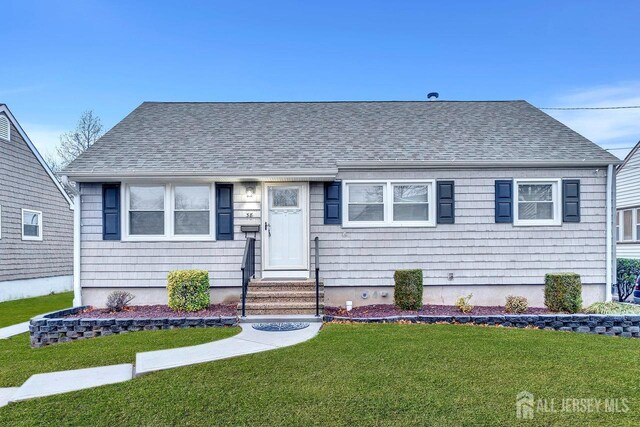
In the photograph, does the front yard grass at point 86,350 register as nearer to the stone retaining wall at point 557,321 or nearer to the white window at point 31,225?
the stone retaining wall at point 557,321

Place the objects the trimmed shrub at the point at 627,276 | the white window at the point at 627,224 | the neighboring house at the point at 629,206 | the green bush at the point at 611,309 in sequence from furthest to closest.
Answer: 1. the white window at the point at 627,224
2. the neighboring house at the point at 629,206
3. the trimmed shrub at the point at 627,276
4. the green bush at the point at 611,309

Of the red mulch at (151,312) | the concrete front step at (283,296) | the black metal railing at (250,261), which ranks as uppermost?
the black metal railing at (250,261)

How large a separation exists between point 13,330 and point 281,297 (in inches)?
190

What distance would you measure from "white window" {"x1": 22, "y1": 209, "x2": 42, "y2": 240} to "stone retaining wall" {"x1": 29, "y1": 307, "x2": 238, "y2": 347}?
746 cm

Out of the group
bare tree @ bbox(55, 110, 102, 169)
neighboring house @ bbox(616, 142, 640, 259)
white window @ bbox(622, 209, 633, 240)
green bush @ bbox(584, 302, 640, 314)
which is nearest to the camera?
green bush @ bbox(584, 302, 640, 314)

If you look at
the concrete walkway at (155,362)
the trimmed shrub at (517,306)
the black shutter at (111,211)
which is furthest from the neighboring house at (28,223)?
the trimmed shrub at (517,306)

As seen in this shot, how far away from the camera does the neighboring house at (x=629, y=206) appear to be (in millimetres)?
13445

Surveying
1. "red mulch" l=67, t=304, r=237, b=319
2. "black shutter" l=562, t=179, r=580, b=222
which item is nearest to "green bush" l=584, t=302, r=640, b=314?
"black shutter" l=562, t=179, r=580, b=222

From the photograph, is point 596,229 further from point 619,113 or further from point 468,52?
point 619,113

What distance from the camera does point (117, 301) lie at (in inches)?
290

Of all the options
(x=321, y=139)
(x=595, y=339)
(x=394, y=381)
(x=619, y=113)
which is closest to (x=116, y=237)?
(x=321, y=139)

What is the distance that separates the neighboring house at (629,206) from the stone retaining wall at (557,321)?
9132 mm

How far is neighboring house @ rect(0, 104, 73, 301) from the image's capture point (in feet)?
37.4

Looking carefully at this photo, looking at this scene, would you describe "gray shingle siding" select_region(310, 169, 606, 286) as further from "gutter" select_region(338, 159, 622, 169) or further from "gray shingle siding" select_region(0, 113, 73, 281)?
"gray shingle siding" select_region(0, 113, 73, 281)
